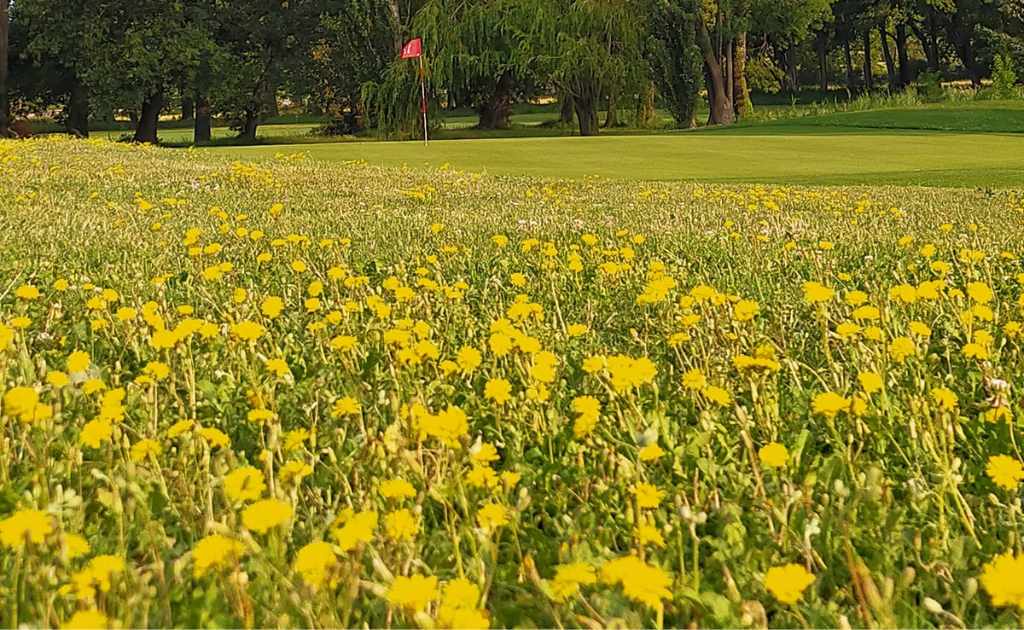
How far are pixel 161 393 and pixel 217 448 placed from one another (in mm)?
538

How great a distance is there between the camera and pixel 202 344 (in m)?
3.36

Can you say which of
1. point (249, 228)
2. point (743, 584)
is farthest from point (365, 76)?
point (743, 584)

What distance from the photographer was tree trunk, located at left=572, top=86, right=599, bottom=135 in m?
33.4

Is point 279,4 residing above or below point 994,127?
above

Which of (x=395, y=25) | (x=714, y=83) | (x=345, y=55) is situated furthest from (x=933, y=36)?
(x=345, y=55)

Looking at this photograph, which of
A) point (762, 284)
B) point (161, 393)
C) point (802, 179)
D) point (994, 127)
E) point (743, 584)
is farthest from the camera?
point (994, 127)

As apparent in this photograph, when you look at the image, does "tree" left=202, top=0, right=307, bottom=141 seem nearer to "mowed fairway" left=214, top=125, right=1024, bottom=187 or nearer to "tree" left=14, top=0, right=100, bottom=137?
"tree" left=14, top=0, right=100, bottom=137

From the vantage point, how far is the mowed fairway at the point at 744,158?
14.0 metres

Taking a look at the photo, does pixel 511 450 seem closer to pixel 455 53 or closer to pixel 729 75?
pixel 455 53

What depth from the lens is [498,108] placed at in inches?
1619

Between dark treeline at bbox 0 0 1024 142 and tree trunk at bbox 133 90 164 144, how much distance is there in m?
0.07

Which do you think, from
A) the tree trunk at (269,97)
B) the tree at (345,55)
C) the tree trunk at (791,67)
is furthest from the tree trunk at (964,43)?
the tree trunk at (269,97)

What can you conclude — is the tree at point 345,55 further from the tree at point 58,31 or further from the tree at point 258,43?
the tree at point 58,31

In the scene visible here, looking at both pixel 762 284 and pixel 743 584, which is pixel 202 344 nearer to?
pixel 743 584
